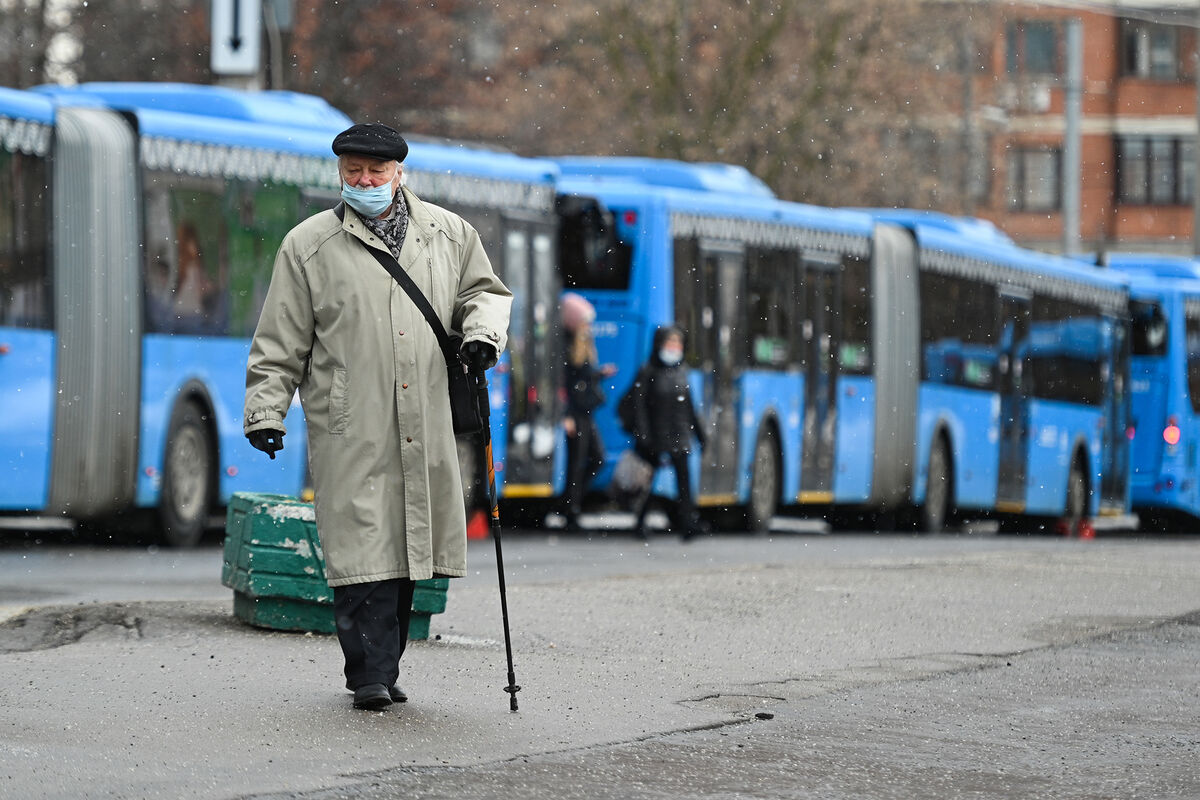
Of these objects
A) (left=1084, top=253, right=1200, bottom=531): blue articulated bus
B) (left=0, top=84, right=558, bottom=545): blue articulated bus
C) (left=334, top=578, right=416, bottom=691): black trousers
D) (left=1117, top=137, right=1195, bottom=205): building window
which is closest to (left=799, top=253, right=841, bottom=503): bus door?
(left=0, top=84, right=558, bottom=545): blue articulated bus

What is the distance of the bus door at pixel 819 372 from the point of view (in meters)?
24.1

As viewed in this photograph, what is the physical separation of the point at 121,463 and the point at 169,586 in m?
3.51

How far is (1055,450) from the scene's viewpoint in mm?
29188

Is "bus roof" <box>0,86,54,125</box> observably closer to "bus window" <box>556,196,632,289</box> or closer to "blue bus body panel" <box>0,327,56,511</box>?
"blue bus body panel" <box>0,327,56,511</box>

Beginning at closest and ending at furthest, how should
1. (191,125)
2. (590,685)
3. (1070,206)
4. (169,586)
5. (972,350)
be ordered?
(590,685) → (169,586) → (191,125) → (972,350) → (1070,206)

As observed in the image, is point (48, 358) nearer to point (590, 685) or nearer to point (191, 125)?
point (191, 125)

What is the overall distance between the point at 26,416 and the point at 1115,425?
17.7 m

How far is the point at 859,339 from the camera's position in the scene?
→ 25.1 m

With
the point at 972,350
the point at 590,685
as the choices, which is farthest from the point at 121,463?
the point at 972,350

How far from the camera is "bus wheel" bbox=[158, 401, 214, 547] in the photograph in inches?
686

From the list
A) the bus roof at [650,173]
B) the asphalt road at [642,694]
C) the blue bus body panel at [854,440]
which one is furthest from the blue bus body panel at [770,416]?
the asphalt road at [642,694]

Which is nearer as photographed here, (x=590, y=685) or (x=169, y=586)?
(x=590, y=685)

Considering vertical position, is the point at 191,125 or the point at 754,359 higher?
the point at 191,125

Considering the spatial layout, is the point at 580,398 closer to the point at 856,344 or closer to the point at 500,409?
the point at 500,409
